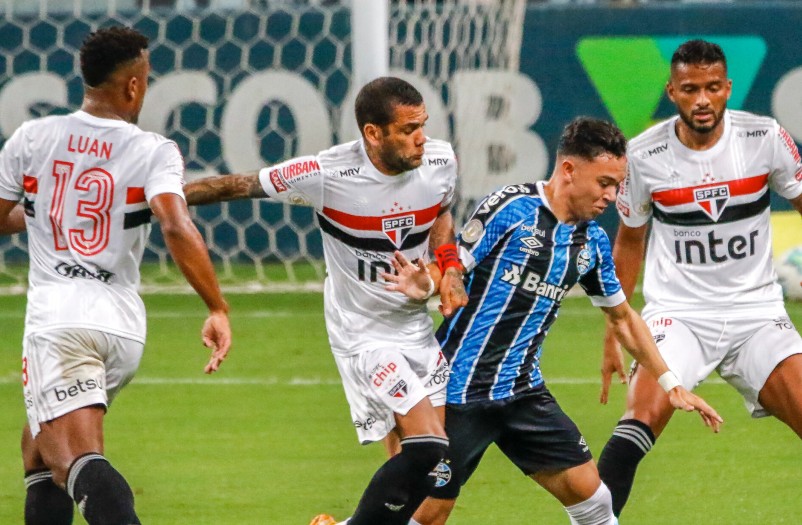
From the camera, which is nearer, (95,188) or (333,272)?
(95,188)

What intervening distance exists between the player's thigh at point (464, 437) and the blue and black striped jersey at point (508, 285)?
0.04 metres

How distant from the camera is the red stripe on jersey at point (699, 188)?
6.03 metres

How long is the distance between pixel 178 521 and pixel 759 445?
9.75ft

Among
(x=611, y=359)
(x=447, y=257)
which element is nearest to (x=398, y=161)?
(x=447, y=257)

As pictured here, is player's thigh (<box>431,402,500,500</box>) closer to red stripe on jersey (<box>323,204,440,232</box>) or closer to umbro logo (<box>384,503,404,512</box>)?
umbro logo (<box>384,503,404,512</box>)

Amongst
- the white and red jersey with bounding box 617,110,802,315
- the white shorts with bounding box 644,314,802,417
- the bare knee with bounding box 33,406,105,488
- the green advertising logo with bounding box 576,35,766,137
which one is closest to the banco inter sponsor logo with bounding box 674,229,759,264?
the white and red jersey with bounding box 617,110,802,315

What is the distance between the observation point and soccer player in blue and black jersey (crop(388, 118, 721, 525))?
514 centimetres

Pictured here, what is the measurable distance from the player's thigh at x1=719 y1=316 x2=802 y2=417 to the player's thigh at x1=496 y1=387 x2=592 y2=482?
1.10 metres

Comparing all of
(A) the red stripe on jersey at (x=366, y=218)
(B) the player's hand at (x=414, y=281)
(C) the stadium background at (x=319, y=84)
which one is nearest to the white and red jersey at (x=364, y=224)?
(A) the red stripe on jersey at (x=366, y=218)

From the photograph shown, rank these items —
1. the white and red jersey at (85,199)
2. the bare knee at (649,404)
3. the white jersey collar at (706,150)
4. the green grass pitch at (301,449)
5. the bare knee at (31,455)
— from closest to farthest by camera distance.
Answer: the white and red jersey at (85,199)
the bare knee at (31,455)
the bare knee at (649,404)
the white jersey collar at (706,150)
the green grass pitch at (301,449)

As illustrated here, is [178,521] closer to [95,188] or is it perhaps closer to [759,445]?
[95,188]

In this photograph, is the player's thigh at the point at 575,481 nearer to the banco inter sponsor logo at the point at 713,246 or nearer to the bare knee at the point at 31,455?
the banco inter sponsor logo at the point at 713,246

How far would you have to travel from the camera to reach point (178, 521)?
613 centimetres

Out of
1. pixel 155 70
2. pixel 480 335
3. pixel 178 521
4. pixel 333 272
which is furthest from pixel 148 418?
pixel 155 70
